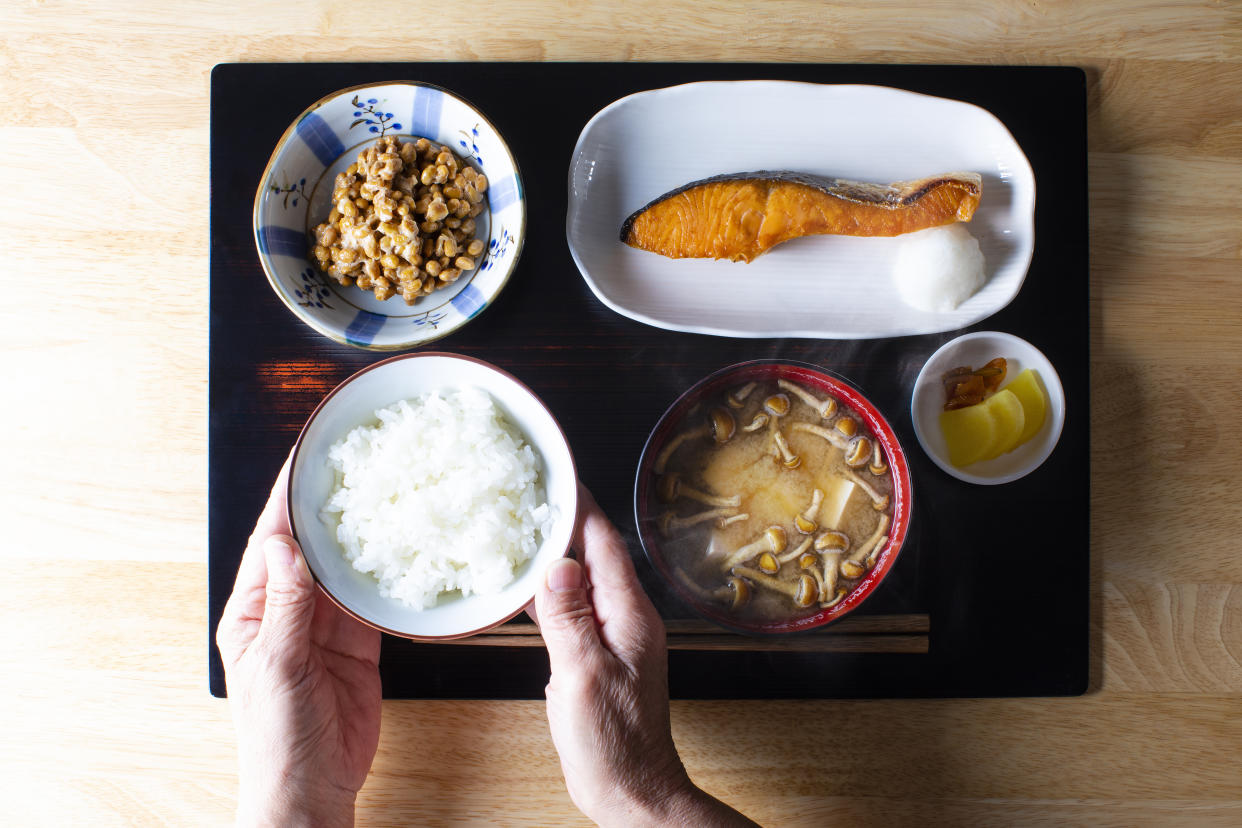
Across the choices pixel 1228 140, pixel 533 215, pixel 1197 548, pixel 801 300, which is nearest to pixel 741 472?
pixel 801 300

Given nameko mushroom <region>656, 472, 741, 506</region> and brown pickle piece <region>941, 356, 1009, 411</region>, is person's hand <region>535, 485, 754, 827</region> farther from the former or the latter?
brown pickle piece <region>941, 356, 1009, 411</region>

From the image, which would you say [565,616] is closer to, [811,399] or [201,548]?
[811,399]

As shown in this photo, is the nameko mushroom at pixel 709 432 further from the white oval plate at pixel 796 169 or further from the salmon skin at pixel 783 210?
the salmon skin at pixel 783 210

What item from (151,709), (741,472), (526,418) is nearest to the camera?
(526,418)

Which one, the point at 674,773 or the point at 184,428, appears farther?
the point at 184,428

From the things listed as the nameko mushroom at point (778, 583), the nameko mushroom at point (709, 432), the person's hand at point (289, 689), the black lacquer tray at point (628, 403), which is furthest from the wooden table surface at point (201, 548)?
the nameko mushroom at point (709, 432)

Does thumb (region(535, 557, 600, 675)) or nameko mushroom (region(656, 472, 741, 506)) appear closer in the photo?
thumb (region(535, 557, 600, 675))

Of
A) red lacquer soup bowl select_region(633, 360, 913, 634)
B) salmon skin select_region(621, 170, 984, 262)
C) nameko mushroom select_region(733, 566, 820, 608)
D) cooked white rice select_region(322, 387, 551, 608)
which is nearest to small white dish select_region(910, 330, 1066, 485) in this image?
red lacquer soup bowl select_region(633, 360, 913, 634)

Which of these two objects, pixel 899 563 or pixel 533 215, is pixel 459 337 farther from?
pixel 899 563
